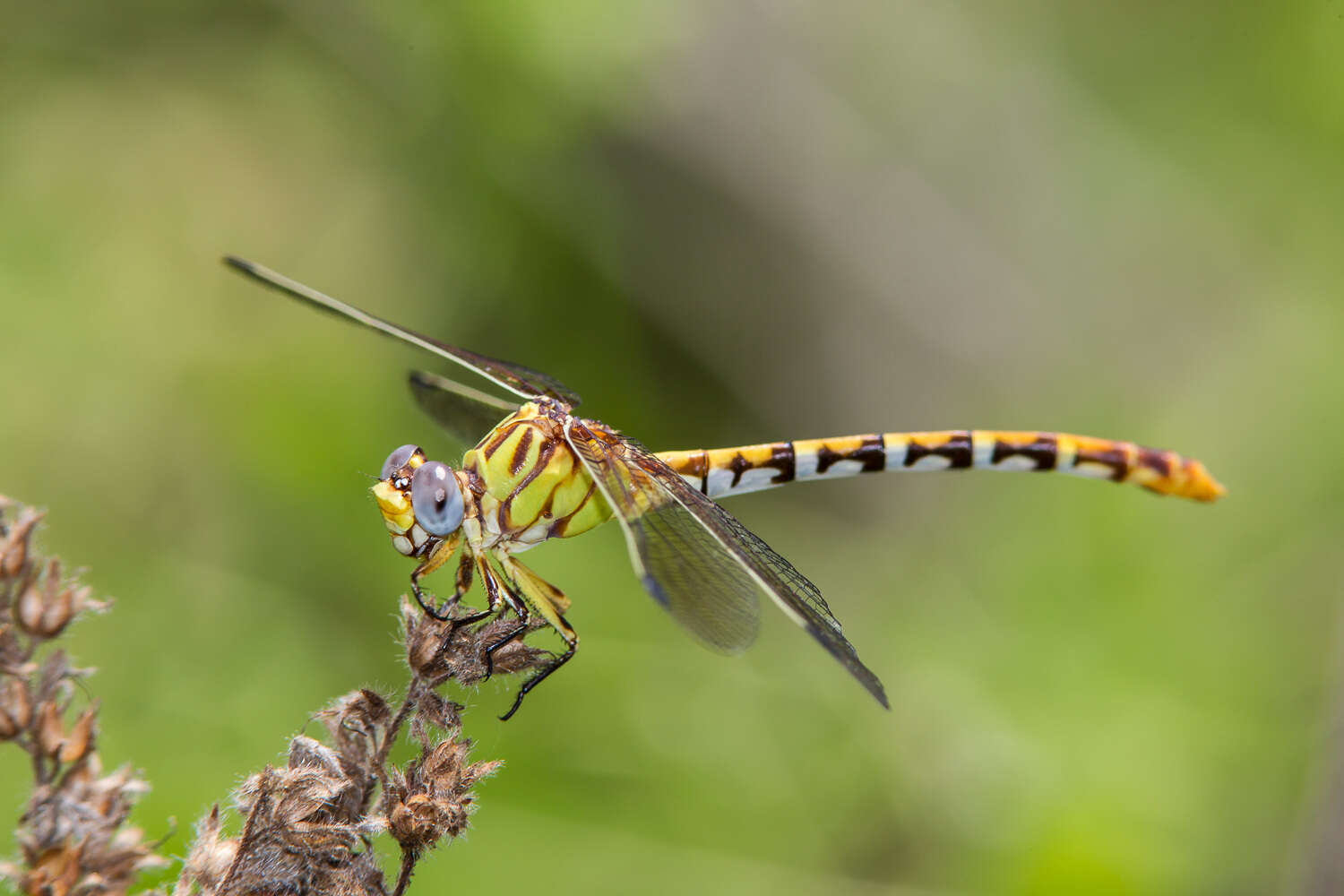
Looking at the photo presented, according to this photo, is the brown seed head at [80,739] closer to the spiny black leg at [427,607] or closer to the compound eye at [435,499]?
the spiny black leg at [427,607]

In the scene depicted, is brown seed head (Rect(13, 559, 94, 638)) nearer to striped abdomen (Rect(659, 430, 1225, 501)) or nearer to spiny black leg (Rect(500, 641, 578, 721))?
spiny black leg (Rect(500, 641, 578, 721))

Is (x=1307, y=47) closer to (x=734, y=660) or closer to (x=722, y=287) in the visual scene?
(x=722, y=287)

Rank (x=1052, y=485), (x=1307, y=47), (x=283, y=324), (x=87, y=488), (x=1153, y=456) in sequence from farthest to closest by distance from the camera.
Result: 1. (x=1307, y=47)
2. (x=1052, y=485)
3. (x=283, y=324)
4. (x=87, y=488)
5. (x=1153, y=456)

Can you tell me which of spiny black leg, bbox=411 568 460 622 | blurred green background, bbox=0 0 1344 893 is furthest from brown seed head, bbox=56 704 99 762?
blurred green background, bbox=0 0 1344 893

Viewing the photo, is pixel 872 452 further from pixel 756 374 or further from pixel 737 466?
pixel 756 374

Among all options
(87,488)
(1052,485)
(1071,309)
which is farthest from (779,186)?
(87,488)

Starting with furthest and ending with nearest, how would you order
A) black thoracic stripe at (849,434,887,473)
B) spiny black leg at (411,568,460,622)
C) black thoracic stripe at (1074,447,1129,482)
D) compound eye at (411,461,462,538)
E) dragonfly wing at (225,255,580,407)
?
black thoracic stripe at (1074,447,1129,482)
black thoracic stripe at (849,434,887,473)
dragonfly wing at (225,255,580,407)
compound eye at (411,461,462,538)
spiny black leg at (411,568,460,622)

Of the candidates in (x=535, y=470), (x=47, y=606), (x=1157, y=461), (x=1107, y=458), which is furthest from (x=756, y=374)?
(x=47, y=606)
